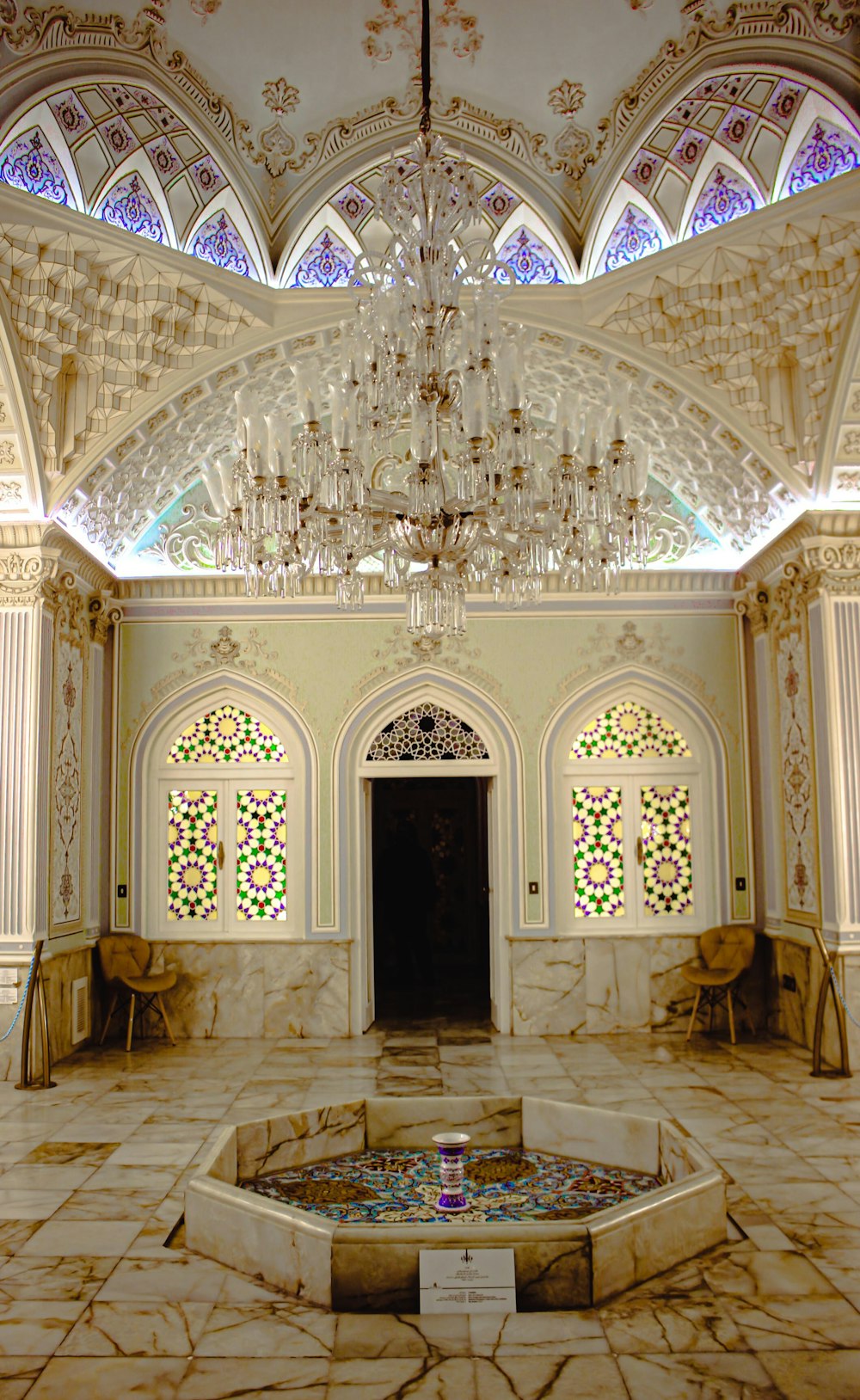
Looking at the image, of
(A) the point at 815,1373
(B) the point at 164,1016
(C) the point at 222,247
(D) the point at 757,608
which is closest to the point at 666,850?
(D) the point at 757,608

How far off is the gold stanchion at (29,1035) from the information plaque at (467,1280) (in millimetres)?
3794

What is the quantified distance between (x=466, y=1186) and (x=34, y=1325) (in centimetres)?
189

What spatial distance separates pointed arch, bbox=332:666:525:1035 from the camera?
830 centimetres

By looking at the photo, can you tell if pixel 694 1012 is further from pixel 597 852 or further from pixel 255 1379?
pixel 255 1379

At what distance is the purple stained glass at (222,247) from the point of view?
6402 millimetres

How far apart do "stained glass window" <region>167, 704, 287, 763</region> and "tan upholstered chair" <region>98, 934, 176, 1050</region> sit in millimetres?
1409

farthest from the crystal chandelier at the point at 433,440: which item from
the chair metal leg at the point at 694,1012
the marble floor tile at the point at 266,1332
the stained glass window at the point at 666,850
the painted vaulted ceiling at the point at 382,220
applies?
the chair metal leg at the point at 694,1012

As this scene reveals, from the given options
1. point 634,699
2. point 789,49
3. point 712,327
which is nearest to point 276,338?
point 712,327

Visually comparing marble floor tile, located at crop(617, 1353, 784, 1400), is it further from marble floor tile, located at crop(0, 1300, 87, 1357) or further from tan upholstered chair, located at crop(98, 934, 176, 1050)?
tan upholstered chair, located at crop(98, 934, 176, 1050)

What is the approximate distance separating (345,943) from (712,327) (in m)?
4.93

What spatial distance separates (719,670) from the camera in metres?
8.52

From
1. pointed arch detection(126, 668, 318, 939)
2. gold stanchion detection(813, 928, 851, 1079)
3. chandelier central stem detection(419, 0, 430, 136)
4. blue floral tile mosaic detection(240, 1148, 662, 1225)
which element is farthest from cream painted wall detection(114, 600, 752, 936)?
chandelier central stem detection(419, 0, 430, 136)

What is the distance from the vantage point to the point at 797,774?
299 inches

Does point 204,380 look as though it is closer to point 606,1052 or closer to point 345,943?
point 345,943
